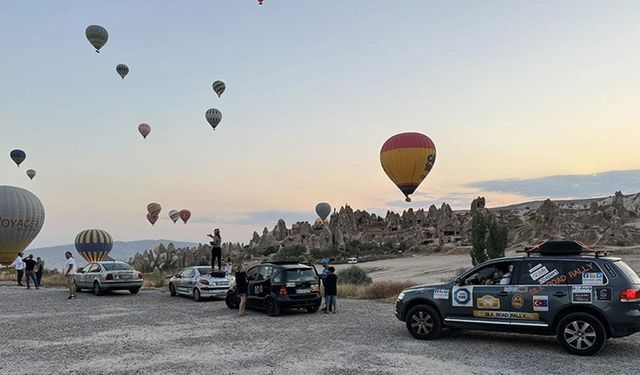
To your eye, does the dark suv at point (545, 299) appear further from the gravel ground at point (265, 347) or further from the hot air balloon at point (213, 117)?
the hot air balloon at point (213, 117)

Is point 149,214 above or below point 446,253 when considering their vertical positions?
above

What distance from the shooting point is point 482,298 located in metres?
11.2

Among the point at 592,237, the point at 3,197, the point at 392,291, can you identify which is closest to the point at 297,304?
the point at 392,291

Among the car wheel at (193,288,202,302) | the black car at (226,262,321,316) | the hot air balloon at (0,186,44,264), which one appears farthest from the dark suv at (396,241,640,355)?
the hot air balloon at (0,186,44,264)

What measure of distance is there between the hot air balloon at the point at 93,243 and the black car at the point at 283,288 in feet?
141

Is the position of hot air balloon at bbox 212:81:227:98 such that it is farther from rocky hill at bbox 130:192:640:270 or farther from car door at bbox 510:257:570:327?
car door at bbox 510:257:570:327

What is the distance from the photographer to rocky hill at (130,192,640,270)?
219ft

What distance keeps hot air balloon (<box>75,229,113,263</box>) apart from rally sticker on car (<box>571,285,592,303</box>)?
52544 millimetres

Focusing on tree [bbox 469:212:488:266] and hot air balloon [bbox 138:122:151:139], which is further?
hot air balloon [bbox 138:122:151:139]

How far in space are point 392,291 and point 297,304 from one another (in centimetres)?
640

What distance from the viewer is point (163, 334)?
42.5 ft

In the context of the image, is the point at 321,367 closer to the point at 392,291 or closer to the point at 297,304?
the point at 297,304

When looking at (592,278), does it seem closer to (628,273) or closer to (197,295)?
(628,273)

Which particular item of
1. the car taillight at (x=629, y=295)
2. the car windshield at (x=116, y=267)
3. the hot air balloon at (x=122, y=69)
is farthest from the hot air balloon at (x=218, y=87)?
the car taillight at (x=629, y=295)
